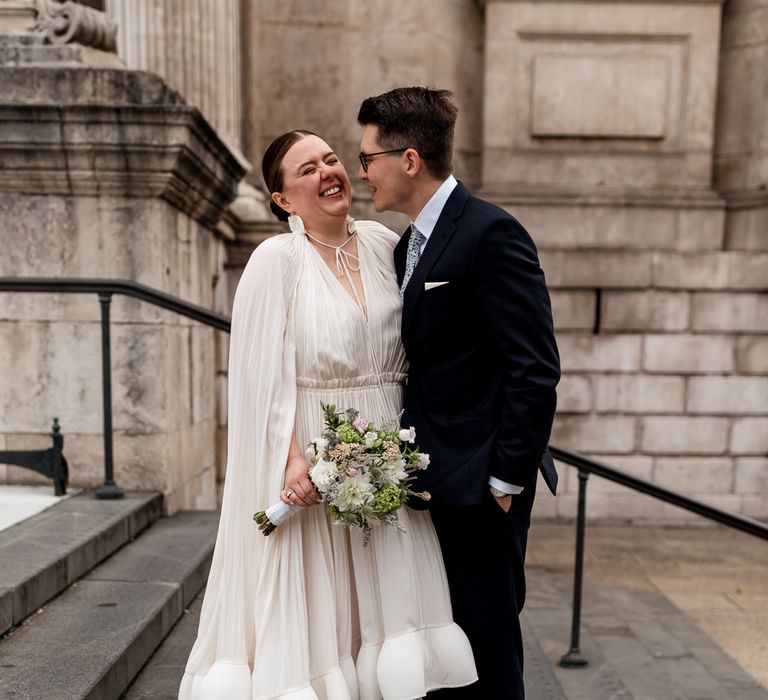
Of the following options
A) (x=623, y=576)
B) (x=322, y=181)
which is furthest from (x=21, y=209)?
(x=623, y=576)

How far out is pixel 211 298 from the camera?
5195 millimetres

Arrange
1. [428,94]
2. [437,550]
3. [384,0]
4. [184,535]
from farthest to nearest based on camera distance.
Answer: [384,0]
[184,535]
[437,550]
[428,94]

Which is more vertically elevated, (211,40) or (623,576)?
(211,40)

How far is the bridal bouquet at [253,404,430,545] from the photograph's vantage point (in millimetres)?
1690

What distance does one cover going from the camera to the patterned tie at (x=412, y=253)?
2.01 m

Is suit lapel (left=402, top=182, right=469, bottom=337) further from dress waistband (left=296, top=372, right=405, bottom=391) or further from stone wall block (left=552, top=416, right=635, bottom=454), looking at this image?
stone wall block (left=552, top=416, right=635, bottom=454)

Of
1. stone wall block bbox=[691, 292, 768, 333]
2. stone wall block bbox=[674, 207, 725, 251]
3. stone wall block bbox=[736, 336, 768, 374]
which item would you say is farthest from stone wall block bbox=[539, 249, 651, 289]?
stone wall block bbox=[736, 336, 768, 374]

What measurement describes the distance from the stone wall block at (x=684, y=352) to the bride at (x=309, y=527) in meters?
5.28

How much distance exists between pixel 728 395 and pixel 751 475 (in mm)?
836

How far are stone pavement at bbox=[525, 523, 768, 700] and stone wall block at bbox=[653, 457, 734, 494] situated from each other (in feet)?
1.32

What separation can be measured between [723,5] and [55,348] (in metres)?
7.33

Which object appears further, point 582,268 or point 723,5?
point 723,5

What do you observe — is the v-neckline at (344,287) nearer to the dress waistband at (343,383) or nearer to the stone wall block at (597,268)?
the dress waistband at (343,383)

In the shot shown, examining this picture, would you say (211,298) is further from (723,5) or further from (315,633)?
(723,5)
